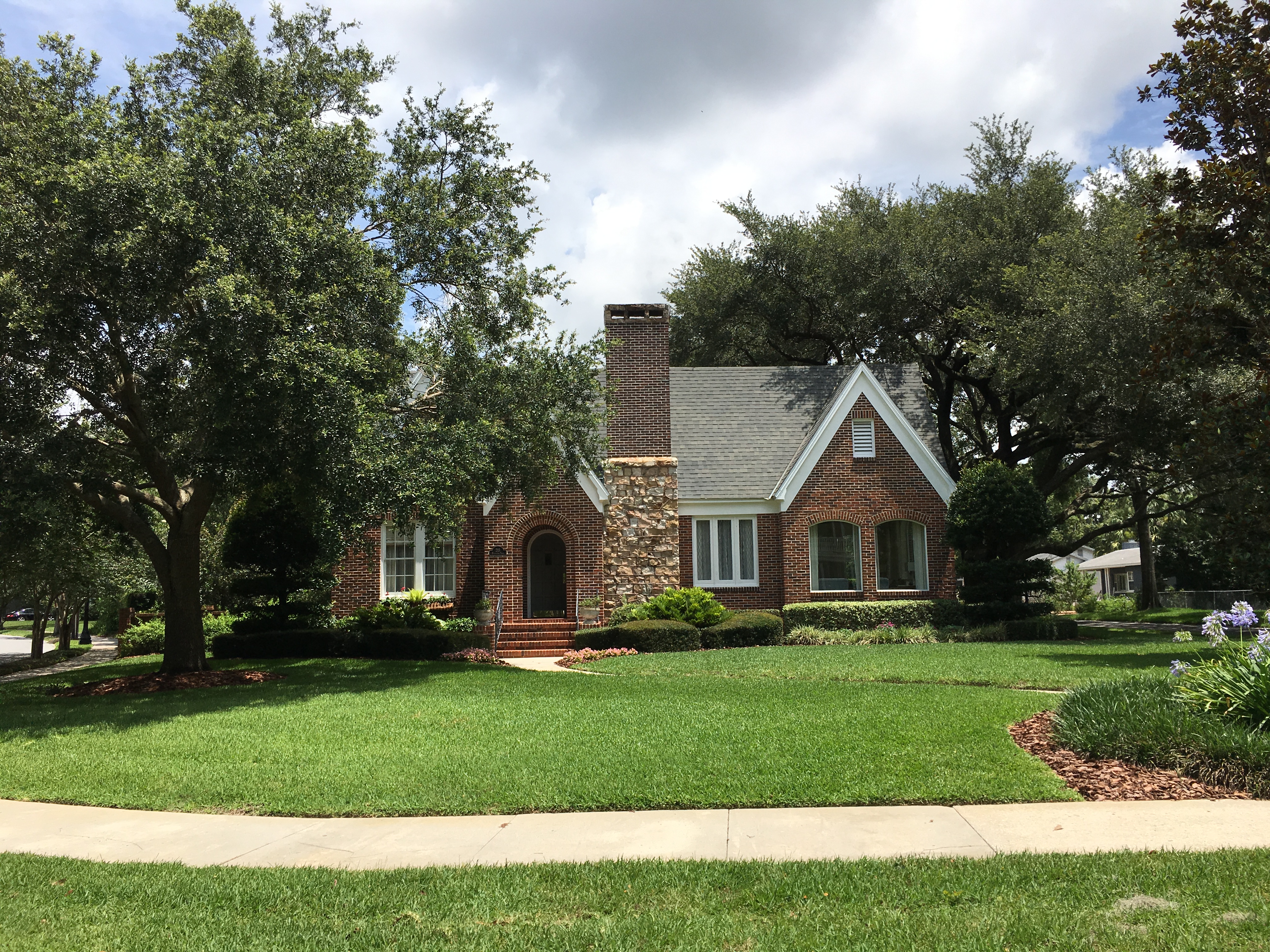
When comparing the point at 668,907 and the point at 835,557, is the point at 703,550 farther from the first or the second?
the point at 668,907

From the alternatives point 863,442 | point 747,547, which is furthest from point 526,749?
point 863,442

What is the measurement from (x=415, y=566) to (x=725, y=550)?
795 cm

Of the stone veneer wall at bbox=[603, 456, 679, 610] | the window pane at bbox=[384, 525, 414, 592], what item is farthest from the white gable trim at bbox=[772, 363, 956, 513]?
the window pane at bbox=[384, 525, 414, 592]

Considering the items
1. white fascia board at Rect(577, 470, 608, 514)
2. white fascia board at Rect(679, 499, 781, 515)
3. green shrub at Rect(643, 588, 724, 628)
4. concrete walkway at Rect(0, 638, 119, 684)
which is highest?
white fascia board at Rect(577, 470, 608, 514)

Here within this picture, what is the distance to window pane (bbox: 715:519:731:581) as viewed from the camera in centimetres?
2323

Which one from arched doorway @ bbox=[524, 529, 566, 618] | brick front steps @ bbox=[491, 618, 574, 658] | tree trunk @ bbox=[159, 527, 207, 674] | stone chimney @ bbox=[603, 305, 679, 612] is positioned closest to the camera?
tree trunk @ bbox=[159, 527, 207, 674]

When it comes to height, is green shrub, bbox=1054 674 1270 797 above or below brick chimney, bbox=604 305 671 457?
below

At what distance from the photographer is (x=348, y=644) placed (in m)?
19.1

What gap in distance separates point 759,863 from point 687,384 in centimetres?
2117

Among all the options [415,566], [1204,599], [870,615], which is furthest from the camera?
[1204,599]

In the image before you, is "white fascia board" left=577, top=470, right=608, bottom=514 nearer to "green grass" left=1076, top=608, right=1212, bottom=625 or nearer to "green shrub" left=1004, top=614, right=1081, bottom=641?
"green shrub" left=1004, top=614, right=1081, bottom=641

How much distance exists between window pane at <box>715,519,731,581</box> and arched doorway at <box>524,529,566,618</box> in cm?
409

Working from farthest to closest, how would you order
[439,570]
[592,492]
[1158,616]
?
[1158,616]
[439,570]
[592,492]

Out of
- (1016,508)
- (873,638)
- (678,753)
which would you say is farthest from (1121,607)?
(678,753)
